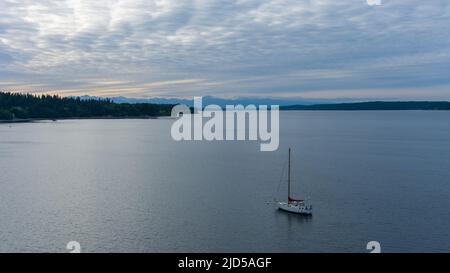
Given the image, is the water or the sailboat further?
the sailboat

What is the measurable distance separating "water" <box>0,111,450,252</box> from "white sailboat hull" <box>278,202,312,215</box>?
26.9 inches

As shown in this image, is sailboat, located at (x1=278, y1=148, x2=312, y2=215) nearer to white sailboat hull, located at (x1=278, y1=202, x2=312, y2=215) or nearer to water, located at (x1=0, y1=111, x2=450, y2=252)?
white sailboat hull, located at (x1=278, y1=202, x2=312, y2=215)

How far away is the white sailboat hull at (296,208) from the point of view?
1655 inches

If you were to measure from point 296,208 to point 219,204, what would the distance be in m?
8.20

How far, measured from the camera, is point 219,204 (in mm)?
46125

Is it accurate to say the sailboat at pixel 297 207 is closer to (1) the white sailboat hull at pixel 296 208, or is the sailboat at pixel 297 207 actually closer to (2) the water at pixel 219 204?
(1) the white sailboat hull at pixel 296 208

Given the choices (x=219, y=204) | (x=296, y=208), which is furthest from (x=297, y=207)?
(x=219, y=204)

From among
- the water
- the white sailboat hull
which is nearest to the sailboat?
the white sailboat hull

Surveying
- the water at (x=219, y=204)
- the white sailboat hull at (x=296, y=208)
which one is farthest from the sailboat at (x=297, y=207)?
the water at (x=219, y=204)

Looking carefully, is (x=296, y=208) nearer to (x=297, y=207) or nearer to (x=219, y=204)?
(x=297, y=207)

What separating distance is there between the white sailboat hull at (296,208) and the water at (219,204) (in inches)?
26.9

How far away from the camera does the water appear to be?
34.3m

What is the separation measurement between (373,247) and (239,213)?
14370mm
